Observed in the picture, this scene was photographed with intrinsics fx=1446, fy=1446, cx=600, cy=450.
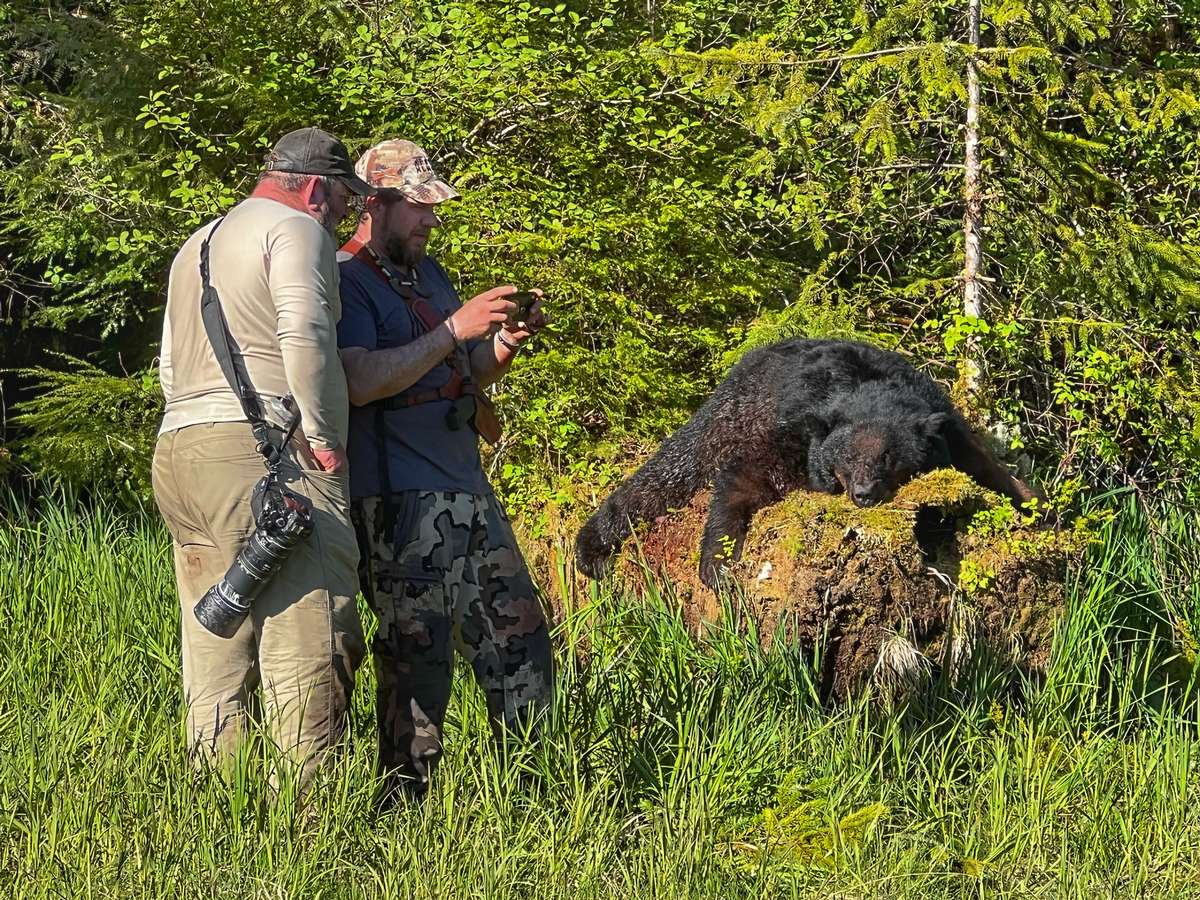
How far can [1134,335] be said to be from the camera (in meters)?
8.34

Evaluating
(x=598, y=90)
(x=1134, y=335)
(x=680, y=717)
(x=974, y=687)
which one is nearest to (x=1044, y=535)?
(x=974, y=687)

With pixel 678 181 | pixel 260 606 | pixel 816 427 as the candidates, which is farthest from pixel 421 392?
pixel 678 181

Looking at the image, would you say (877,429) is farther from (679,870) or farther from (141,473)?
(141,473)

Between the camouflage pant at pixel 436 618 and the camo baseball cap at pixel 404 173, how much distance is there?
87cm

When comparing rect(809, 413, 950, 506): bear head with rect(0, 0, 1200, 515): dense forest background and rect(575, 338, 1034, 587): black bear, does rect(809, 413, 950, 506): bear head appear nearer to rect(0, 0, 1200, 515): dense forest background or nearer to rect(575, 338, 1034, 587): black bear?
rect(575, 338, 1034, 587): black bear

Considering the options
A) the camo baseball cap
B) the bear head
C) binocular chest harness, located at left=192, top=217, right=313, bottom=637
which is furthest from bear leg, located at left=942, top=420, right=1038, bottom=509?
binocular chest harness, located at left=192, top=217, right=313, bottom=637

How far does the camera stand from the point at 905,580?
19.0 feet

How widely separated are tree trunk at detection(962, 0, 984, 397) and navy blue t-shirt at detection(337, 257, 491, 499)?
14.1 feet

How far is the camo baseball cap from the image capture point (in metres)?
4.20

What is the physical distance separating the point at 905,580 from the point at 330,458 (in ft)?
9.07

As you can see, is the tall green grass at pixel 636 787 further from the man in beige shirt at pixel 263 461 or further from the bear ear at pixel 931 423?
the bear ear at pixel 931 423

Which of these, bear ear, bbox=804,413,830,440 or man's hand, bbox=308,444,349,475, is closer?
man's hand, bbox=308,444,349,475

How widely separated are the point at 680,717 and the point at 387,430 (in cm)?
132

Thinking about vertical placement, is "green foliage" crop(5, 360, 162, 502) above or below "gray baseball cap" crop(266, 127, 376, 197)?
below
